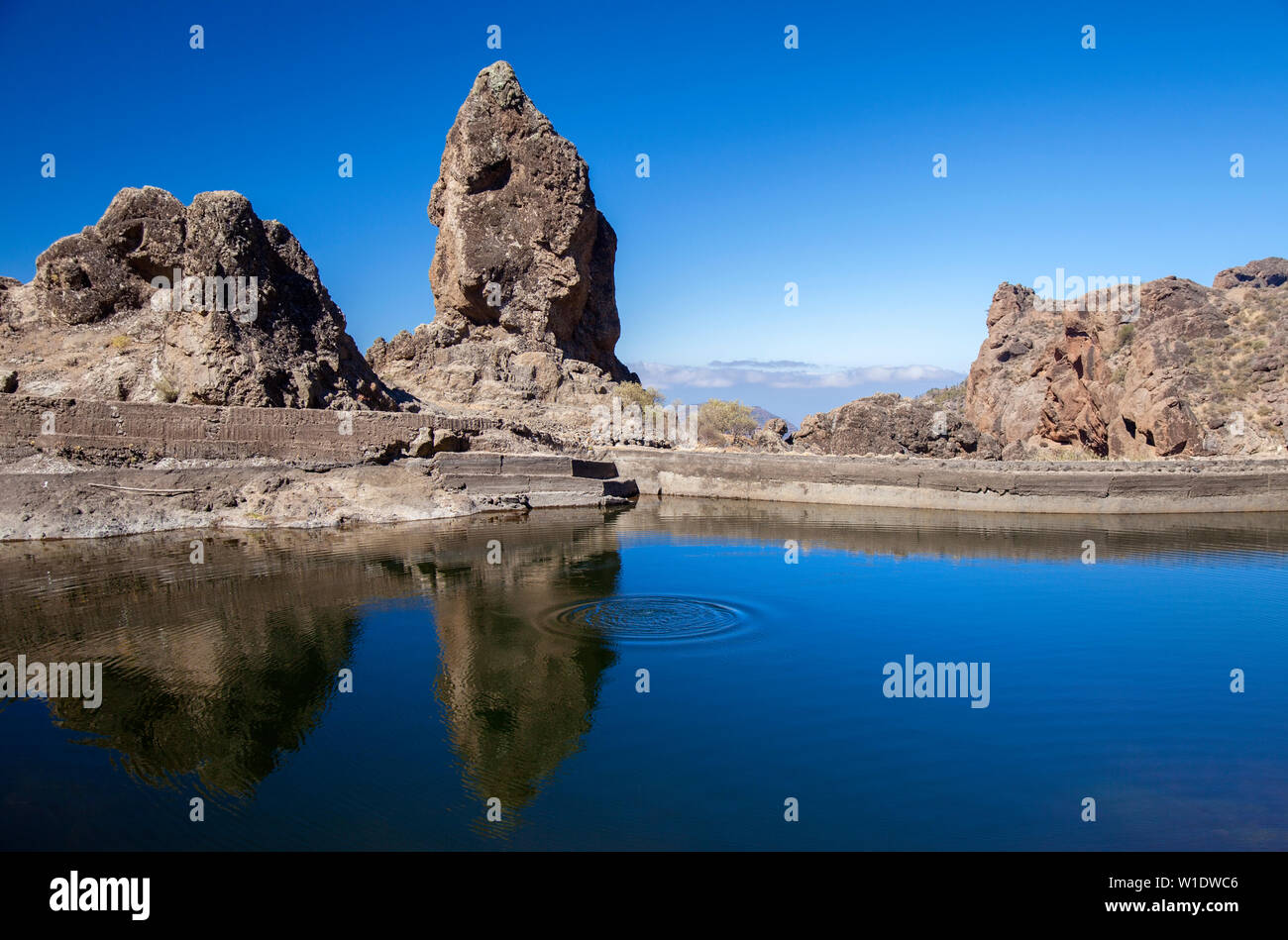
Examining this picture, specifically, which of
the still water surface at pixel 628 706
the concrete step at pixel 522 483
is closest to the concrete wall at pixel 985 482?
the concrete step at pixel 522 483

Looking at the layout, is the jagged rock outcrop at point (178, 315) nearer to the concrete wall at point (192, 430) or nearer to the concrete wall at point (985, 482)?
the concrete wall at point (192, 430)

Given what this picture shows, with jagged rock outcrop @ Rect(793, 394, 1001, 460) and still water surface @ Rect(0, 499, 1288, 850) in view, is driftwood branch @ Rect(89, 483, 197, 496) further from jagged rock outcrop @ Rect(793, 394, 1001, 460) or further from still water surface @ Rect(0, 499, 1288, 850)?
jagged rock outcrop @ Rect(793, 394, 1001, 460)

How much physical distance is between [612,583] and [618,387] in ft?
79.4

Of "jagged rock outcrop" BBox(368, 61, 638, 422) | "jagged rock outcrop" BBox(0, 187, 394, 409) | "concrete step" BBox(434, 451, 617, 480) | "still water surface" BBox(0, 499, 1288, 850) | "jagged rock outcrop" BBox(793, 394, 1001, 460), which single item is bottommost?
"still water surface" BBox(0, 499, 1288, 850)

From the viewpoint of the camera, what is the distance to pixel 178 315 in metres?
18.3

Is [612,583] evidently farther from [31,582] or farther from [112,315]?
[112,315]

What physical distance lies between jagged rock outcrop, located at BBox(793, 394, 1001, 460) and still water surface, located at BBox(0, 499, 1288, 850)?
41.8 feet

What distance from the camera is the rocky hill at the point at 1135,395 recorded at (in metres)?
25.5

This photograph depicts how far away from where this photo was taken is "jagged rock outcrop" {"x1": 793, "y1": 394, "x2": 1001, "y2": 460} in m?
25.3

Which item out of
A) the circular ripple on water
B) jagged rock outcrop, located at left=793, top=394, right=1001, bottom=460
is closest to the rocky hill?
jagged rock outcrop, located at left=793, top=394, right=1001, bottom=460

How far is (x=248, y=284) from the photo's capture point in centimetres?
1877

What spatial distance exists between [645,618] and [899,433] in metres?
18.6

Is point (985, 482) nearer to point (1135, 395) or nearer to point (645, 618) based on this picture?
point (1135, 395)
